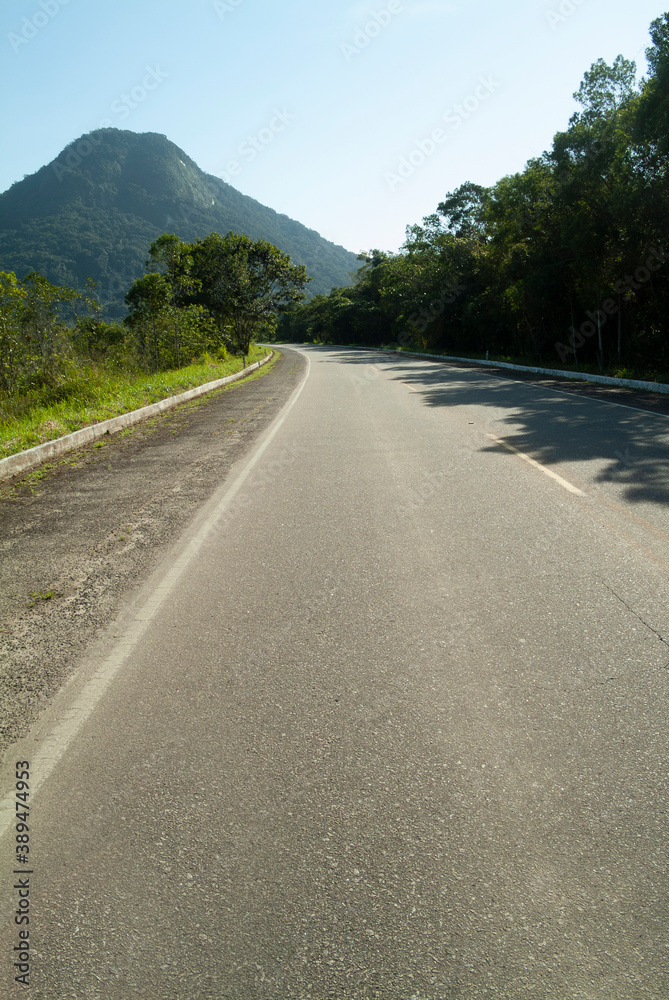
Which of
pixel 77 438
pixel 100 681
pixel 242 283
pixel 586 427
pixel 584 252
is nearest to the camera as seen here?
pixel 100 681

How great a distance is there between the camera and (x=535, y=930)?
2.09 metres

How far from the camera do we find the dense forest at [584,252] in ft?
66.9

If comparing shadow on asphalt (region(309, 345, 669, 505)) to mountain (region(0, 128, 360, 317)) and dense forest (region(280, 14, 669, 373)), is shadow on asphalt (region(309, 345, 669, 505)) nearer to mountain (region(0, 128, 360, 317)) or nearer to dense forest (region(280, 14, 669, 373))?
dense forest (region(280, 14, 669, 373))

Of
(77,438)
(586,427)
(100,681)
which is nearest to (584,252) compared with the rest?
(586,427)

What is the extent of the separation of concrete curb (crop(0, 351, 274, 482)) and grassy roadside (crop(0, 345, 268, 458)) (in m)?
0.27

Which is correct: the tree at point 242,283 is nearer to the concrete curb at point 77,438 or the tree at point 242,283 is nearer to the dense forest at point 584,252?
the dense forest at point 584,252

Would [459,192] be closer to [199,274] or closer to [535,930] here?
[199,274]

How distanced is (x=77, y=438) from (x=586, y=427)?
925cm

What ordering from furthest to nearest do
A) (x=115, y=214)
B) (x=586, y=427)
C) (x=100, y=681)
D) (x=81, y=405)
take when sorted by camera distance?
1. (x=115, y=214)
2. (x=81, y=405)
3. (x=586, y=427)
4. (x=100, y=681)

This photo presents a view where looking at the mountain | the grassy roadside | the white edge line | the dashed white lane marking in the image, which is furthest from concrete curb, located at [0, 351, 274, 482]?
the mountain

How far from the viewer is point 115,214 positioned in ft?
444
